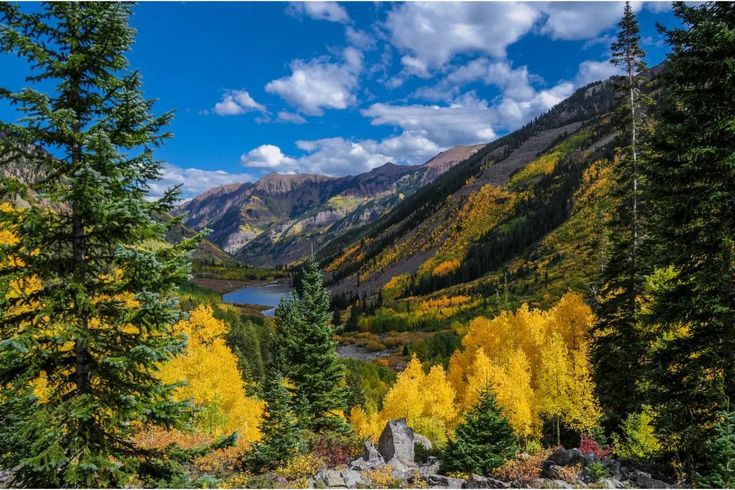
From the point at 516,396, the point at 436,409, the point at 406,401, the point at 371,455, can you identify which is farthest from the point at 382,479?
the point at 436,409

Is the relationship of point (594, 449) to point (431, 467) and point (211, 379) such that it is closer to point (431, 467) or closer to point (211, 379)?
point (431, 467)

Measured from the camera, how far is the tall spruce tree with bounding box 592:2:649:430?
23672mm

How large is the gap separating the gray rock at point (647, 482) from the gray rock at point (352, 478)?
10.1 metres

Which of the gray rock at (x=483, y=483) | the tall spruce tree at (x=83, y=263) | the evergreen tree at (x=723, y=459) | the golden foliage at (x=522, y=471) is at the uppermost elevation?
the tall spruce tree at (x=83, y=263)

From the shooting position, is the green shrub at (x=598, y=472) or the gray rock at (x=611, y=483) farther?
the green shrub at (x=598, y=472)

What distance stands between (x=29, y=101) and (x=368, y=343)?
5478 inches

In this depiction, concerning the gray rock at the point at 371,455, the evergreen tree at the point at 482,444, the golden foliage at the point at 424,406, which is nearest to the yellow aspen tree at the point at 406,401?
the golden foliage at the point at 424,406

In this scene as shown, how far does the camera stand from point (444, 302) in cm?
18225

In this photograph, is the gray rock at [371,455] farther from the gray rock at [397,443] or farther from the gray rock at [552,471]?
the gray rock at [552,471]

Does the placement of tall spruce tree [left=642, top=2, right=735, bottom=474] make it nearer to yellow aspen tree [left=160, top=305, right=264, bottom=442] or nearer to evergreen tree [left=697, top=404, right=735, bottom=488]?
evergreen tree [left=697, top=404, right=735, bottom=488]

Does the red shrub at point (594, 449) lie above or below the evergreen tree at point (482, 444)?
below

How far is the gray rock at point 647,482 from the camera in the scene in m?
15.0

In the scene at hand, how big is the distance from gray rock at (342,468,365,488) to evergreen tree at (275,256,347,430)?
10.4 metres

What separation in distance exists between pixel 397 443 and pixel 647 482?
11835mm
